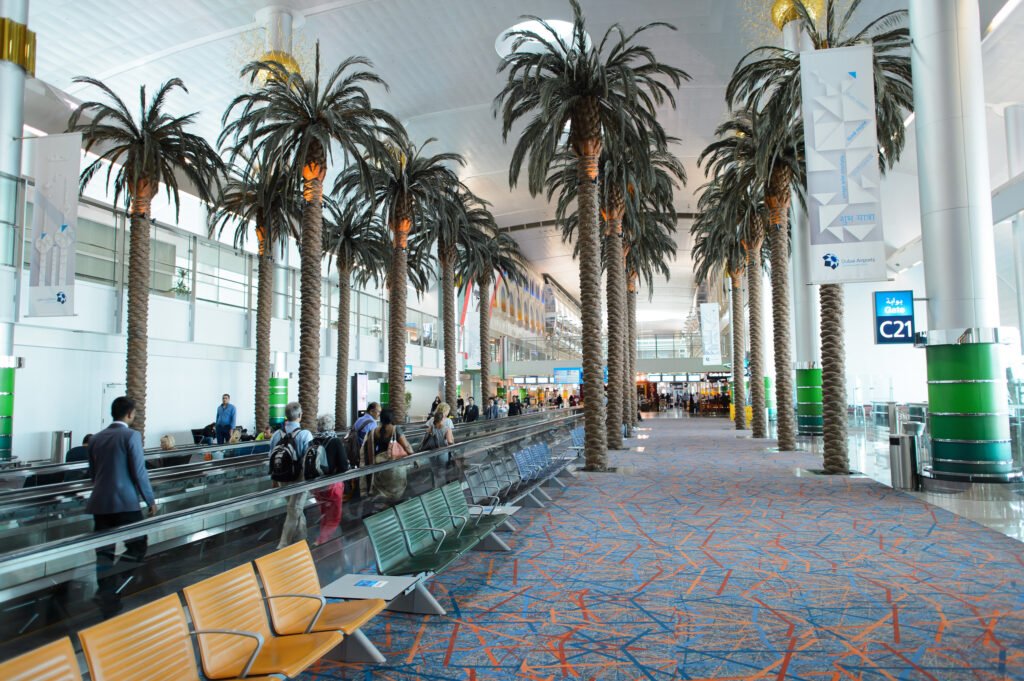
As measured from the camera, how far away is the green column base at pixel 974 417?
1090 cm

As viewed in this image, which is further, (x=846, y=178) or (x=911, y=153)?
(x=911, y=153)

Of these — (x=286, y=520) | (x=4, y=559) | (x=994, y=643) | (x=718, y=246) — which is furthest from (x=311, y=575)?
(x=718, y=246)

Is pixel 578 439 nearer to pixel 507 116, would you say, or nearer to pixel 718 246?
pixel 507 116

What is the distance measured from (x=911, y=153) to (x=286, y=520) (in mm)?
30278

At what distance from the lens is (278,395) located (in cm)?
2516

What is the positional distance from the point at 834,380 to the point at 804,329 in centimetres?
1005

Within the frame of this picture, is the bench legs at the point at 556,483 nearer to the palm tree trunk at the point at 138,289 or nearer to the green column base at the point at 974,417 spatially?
the green column base at the point at 974,417

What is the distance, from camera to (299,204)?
65.8ft

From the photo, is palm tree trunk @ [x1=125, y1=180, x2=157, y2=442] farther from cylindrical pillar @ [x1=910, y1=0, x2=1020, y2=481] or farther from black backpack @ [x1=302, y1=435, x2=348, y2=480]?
cylindrical pillar @ [x1=910, y1=0, x2=1020, y2=481]

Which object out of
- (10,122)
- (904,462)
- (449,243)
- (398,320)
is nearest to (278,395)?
(398,320)

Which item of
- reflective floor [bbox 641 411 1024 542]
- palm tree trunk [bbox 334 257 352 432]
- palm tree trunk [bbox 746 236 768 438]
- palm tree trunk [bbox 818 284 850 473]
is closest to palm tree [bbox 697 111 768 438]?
palm tree trunk [bbox 746 236 768 438]

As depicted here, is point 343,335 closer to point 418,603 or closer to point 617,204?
point 617,204

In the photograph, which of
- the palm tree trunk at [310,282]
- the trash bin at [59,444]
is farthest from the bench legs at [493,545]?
the trash bin at [59,444]

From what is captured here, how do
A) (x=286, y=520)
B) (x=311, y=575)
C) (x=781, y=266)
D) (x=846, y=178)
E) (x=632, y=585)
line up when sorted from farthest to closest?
1. (x=781, y=266)
2. (x=846, y=178)
3. (x=632, y=585)
4. (x=286, y=520)
5. (x=311, y=575)
